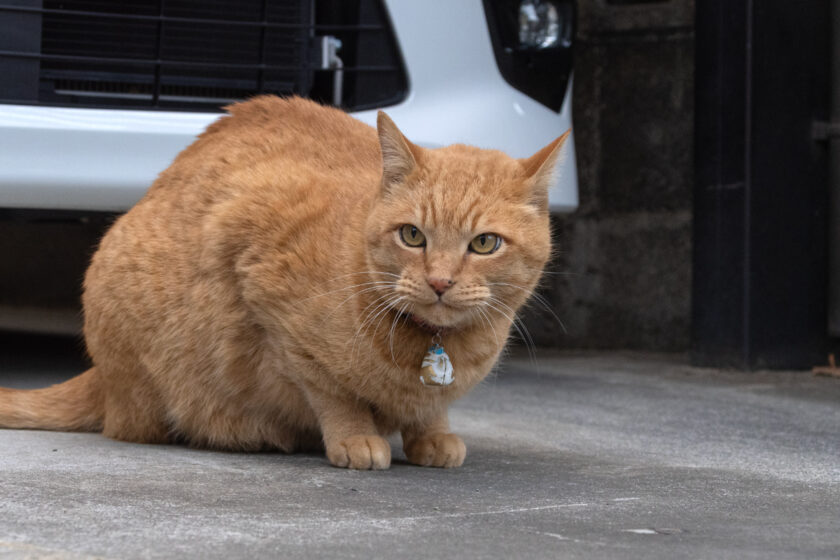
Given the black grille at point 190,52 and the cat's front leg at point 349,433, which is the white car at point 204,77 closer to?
the black grille at point 190,52

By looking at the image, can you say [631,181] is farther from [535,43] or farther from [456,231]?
[456,231]

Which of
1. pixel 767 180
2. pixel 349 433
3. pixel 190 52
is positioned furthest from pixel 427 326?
pixel 767 180

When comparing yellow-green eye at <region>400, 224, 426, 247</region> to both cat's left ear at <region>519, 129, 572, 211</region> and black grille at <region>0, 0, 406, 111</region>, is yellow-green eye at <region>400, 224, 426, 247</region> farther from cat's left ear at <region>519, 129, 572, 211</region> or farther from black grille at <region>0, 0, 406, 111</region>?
black grille at <region>0, 0, 406, 111</region>

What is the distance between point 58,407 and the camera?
281cm

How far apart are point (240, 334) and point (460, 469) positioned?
0.59 metres

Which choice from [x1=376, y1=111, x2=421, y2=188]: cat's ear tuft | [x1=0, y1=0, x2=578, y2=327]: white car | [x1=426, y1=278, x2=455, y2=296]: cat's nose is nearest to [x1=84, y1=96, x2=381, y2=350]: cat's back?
[x1=376, y1=111, x2=421, y2=188]: cat's ear tuft

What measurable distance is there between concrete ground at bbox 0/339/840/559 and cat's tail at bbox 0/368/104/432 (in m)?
0.06

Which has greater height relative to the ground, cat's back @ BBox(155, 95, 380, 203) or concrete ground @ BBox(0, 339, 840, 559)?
cat's back @ BBox(155, 95, 380, 203)

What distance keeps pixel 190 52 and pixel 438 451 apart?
1598 millimetres

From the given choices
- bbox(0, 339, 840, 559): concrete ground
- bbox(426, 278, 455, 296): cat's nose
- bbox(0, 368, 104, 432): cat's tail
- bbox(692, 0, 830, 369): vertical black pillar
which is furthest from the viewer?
bbox(692, 0, 830, 369): vertical black pillar

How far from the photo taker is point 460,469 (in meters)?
2.44

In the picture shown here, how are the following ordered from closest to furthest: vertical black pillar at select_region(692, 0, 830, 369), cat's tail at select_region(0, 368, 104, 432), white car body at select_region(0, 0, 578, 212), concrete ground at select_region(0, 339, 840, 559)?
concrete ground at select_region(0, 339, 840, 559) → cat's tail at select_region(0, 368, 104, 432) → white car body at select_region(0, 0, 578, 212) → vertical black pillar at select_region(692, 0, 830, 369)

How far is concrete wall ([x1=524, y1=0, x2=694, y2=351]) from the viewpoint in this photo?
200 inches

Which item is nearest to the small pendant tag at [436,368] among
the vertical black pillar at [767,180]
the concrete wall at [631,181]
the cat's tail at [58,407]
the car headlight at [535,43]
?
the cat's tail at [58,407]
